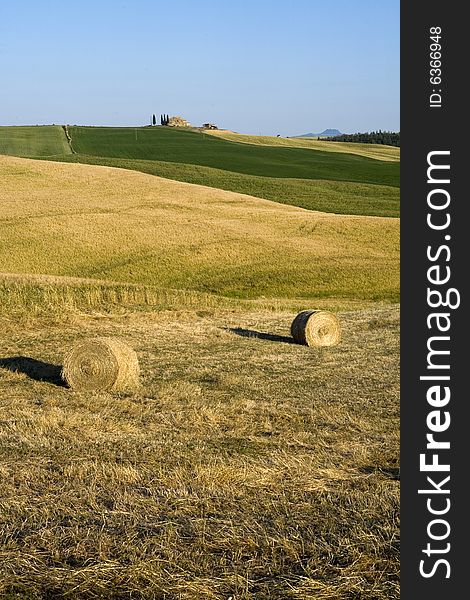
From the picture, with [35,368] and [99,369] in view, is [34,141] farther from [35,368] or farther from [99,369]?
[99,369]

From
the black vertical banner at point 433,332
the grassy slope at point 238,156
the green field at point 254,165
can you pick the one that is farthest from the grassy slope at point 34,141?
the black vertical banner at point 433,332

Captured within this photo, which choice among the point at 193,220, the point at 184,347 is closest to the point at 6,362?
the point at 184,347

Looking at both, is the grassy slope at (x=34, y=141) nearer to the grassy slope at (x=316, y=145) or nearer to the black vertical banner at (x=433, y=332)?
the grassy slope at (x=316, y=145)

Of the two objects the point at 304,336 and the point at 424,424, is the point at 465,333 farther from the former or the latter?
the point at 304,336

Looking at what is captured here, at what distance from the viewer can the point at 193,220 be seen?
41.5 m

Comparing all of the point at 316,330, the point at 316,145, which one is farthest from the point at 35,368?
the point at 316,145

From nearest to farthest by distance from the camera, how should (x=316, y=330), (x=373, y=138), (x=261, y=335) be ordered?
(x=316, y=330), (x=261, y=335), (x=373, y=138)

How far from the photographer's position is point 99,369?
13219 mm

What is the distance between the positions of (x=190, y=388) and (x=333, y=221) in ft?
105

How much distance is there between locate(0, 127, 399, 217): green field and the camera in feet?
191

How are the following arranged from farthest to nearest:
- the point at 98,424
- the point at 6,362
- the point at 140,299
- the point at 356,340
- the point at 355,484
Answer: the point at 140,299 → the point at 356,340 → the point at 6,362 → the point at 98,424 → the point at 355,484

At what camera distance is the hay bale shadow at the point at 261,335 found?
19.2 metres

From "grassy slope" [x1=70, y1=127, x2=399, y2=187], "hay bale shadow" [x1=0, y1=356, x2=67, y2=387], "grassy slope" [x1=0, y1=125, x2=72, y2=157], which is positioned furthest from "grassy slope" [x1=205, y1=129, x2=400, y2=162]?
"hay bale shadow" [x1=0, y1=356, x2=67, y2=387]

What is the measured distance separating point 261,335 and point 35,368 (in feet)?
21.7
